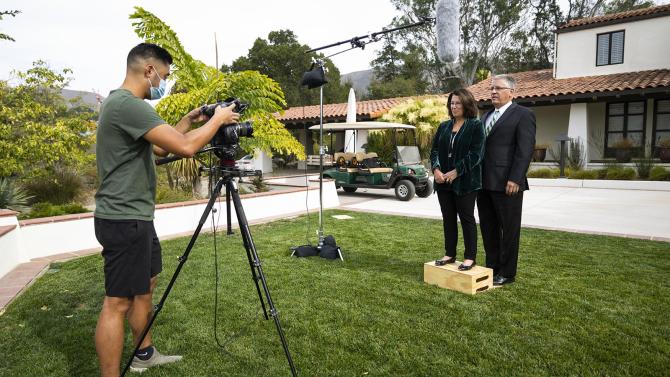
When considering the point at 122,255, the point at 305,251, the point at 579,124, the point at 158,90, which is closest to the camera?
the point at 122,255

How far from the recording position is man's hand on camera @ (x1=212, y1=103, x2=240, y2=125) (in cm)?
216

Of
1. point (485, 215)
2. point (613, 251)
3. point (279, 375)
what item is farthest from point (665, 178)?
point (279, 375)

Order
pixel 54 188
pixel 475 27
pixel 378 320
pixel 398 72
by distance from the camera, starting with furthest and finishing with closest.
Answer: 1. pixel 398 72
2. pixel 475 27
3. pixel 54 188
4. pixel 378 320

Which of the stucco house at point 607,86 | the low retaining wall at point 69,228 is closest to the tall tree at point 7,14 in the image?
the low retaining wall at point 69,228

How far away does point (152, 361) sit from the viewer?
259 cm

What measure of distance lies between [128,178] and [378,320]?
80.6 inches

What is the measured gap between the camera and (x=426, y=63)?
35844mm

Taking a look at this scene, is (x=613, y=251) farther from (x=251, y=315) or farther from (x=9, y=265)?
(x=9, y=265)

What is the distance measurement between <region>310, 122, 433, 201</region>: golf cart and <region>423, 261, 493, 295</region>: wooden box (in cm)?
621

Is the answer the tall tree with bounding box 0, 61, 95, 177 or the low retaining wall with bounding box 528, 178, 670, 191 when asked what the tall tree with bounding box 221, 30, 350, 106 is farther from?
the tall tree with bounding box 0, 61, 95, 177

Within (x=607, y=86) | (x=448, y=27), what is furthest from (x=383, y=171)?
(x=607, y=86)

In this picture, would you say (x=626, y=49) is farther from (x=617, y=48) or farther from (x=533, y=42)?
(x=533, y=42)

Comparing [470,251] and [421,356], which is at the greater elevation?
[470,251]

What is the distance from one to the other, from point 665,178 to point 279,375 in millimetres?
13718
